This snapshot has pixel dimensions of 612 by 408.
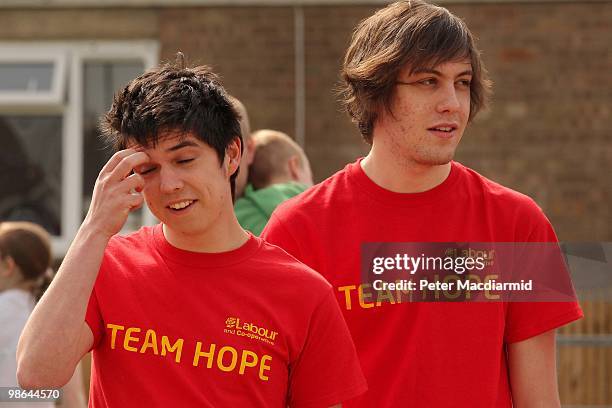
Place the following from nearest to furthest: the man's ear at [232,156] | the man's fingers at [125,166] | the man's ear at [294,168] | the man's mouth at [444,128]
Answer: the man's fingers at [125,166] → the man's ear at [232,156] → the man's mouth at [444,128] → the man's ear at [294,168]

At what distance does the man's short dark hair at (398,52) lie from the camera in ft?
10.4

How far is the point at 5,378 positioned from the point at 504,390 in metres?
2.66

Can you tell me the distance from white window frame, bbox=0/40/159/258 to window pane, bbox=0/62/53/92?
0.06m

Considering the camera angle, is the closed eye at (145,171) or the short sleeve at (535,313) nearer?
the closed eye at (145,171)

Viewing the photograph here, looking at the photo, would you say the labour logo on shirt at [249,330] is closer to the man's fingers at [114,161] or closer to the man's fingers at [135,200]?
the man's fingers at [135,200]

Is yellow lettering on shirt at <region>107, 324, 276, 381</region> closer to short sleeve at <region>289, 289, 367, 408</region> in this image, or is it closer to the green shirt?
short sleeve at <region>289, 289, 367, 408</region>

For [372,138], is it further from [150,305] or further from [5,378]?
[5,378]

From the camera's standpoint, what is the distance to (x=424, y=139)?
10.2ft

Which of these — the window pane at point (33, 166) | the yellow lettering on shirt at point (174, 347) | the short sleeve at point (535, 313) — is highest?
the window pane at point (33, 166)

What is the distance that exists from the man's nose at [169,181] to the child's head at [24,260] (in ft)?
9.77

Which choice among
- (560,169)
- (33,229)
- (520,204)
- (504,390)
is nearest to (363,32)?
(520,204)

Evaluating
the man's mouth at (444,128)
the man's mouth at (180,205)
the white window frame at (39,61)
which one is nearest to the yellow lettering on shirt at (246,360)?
the man's mouth at (180,205)

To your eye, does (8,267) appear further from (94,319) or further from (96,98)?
(96,98)

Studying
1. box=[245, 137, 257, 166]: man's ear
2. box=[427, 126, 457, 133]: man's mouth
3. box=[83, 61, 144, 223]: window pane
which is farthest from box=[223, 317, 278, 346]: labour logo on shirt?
box=[83, 61, 144, 223]: window pane
